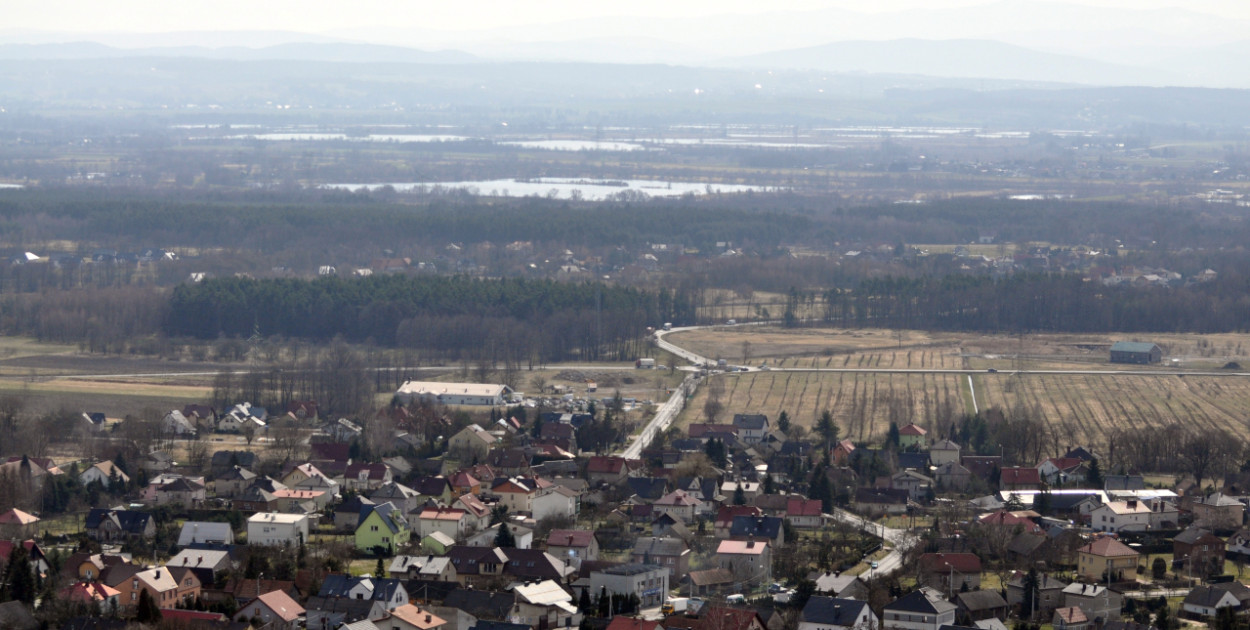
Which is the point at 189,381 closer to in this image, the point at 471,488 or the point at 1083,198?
the point at 471,488

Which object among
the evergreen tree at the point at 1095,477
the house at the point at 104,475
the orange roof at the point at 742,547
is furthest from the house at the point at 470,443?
the evergreen tree at the point at 1095,477

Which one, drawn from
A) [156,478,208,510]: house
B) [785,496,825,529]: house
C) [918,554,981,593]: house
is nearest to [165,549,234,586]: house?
[156,478,208,510]: house

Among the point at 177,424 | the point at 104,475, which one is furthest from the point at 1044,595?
the point at 177,424

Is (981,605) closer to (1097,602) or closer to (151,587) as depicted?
(1097,602)

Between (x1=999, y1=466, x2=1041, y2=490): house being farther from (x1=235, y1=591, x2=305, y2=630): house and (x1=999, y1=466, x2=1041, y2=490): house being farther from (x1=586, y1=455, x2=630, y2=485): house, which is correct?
(x1=235, y1=591, x2=305, y2=630): house

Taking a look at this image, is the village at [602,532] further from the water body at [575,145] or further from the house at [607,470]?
the water body at [575,145]

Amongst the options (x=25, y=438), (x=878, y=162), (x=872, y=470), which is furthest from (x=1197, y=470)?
(x=878, y=162)
